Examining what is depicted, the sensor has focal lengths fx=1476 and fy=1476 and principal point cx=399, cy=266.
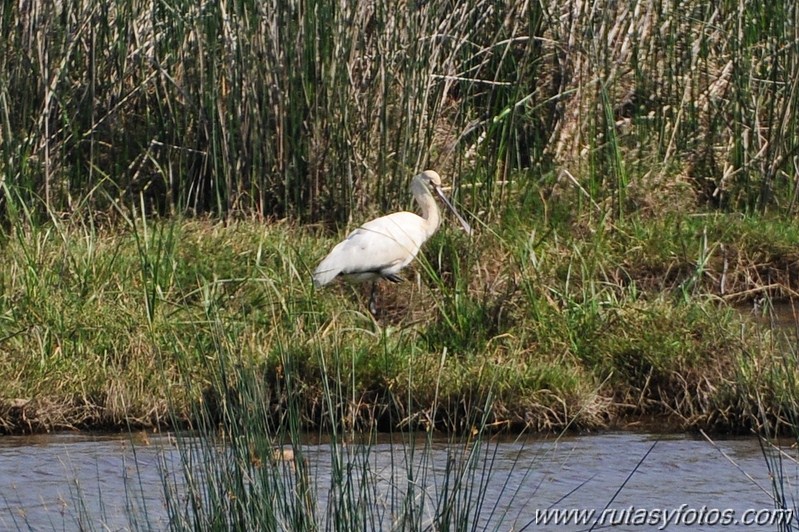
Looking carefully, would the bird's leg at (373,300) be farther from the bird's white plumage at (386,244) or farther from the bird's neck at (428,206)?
the bird's neck at (428,206)

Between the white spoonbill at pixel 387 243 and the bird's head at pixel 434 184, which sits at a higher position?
the bird's head at pixel 434 184

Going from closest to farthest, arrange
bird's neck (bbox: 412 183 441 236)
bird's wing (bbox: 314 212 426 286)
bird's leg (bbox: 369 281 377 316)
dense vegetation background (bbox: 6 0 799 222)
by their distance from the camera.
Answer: bird's wing (bbox: 314 212 426 286) < bird's leg (bbox: 369 281 377 316) < bird's neck (bbox: 412 183 441 236) < dense vegetation background (bbox: 6 0 799 222)

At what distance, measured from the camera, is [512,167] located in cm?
855

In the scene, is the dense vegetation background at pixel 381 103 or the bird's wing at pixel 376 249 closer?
the bird's wing at pixel 376 249

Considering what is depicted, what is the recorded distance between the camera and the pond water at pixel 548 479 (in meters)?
4.70

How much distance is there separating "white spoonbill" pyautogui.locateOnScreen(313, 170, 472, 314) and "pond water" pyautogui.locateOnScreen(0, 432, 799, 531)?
1.52m

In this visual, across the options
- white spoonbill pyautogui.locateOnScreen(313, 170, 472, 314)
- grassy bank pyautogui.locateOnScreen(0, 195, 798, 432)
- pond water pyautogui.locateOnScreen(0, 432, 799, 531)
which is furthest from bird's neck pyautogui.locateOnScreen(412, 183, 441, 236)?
pond water pyautogui.locateOnScreen(0, 432, 799, 531)

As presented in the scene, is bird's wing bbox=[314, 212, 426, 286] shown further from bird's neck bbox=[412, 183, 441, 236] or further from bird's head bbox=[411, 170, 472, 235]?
bird's head bbox=[411, 170, 472, 235]

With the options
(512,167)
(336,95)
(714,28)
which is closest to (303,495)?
(336,95)

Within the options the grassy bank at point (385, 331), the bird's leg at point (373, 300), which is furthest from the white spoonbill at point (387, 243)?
the grassy bank at point (385, 331)

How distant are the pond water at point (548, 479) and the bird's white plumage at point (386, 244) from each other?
1511 millimetres

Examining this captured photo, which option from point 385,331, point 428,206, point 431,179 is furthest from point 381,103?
point 385,331

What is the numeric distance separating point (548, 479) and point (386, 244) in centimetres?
218

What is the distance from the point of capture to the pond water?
4.70 meters
